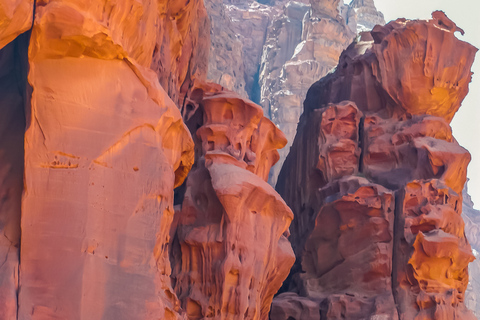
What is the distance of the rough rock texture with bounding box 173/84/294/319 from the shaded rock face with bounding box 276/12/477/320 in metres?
3.52

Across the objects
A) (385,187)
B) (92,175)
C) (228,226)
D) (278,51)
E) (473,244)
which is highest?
(278,51)

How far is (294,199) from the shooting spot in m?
21.2

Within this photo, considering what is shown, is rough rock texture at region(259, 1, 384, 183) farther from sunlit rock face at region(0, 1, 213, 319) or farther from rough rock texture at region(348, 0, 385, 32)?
sunlit rock face at region(0, 1, 213, 319)

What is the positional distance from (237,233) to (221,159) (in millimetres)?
1698

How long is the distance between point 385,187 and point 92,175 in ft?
37.0

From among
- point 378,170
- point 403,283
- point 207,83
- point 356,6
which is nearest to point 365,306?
point 403,283

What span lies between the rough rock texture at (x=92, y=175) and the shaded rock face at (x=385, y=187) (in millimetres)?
8556

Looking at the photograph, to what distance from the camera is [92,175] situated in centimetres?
931

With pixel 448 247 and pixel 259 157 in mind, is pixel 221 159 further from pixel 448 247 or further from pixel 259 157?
pixel 448 247

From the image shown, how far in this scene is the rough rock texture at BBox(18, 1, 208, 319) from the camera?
8.87 metres

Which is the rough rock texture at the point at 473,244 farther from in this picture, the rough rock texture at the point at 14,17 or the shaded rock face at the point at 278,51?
the rough rock texture at the point at 14,17

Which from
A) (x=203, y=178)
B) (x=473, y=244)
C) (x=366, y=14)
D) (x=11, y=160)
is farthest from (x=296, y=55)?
(x=11, y=160)

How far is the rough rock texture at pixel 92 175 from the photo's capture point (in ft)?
29.1

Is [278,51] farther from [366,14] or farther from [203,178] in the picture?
[203,178]
